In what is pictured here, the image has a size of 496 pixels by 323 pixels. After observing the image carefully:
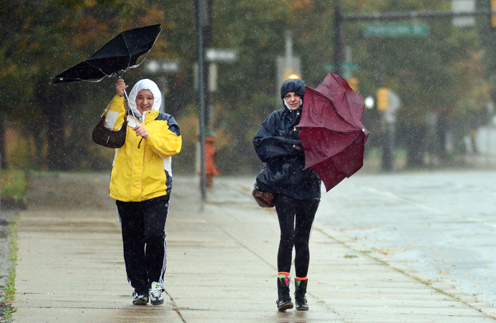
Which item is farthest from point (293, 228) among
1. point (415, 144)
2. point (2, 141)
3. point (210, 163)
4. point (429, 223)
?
point (415, 144)

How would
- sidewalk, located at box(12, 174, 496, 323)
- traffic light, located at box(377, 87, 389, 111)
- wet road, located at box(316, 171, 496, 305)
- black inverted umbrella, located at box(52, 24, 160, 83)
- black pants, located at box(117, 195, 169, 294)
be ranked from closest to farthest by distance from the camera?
black inverted umbrella, located at box(52, 24, 160, 83) → sidewalk, located at box(12, 174, 496, 323) → black pants, located at box(117, 195, 169, 294) → wet road, located at box(316, 171, 496, 305) → traffic light, located at box(377, 87, 389, 111)

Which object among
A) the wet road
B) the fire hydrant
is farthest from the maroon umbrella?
the fire hydrant

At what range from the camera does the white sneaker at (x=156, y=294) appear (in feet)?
21.3

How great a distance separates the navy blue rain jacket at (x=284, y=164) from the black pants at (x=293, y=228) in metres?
0.07

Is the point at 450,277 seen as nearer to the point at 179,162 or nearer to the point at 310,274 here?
the point at 310,274

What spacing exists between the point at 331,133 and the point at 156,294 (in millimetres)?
1758

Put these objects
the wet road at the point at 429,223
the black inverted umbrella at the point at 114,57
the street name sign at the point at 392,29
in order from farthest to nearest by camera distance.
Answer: the street name sign at the point at 392,29
the wet road at the point at 429,223
the black inverted umbrella at the point at 114,57

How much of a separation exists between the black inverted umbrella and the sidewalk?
167 centimetres

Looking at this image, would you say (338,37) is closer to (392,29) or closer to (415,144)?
(392,29)

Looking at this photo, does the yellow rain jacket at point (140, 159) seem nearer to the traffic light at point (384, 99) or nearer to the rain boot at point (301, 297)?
the rain boot at point (301, 297)

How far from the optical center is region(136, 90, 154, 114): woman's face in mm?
6480

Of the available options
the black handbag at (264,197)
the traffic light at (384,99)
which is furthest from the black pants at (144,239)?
the traffic light at (384,99)

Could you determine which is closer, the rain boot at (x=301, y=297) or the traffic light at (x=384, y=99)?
the rain boot at (x=301, y=297)

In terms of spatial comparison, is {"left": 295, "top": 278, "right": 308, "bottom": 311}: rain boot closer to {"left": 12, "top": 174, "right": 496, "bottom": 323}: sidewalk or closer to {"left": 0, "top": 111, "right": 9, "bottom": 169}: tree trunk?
{"left": 12, "top": 174, "right": 496, "bottom": 323}: sidewalk
